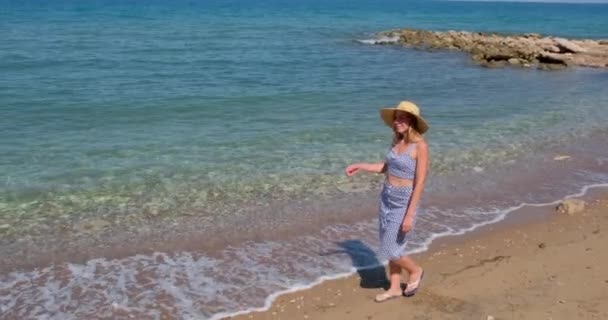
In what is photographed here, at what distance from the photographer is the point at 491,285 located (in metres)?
6.18

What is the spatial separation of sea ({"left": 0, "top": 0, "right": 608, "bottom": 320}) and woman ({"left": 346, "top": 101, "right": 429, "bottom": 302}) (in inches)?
39.2

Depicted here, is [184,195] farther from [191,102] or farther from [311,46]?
[311,46]

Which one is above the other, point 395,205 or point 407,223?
point 395,205

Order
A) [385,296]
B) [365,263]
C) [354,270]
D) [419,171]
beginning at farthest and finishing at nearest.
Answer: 1. [365,263]
2. [354,270]
3. [385,296]
4. [419,171]

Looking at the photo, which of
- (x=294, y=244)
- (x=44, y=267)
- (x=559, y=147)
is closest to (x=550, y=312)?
(x=294, y=244)

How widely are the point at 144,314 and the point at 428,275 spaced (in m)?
2.82

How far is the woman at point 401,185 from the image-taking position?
5.59 m

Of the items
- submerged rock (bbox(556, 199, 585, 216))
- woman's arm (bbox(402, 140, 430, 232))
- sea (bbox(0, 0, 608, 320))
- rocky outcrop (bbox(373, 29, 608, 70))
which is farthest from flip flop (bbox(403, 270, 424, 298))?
rocky outcrop (bbox(373, 29, 608, 70))

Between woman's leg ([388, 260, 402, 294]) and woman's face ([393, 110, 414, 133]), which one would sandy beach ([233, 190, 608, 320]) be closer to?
woman's leg ([388, 260, 402, 294])

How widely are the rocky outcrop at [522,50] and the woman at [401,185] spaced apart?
24977 millimetres

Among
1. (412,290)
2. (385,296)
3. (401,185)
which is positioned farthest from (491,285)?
(401,185)

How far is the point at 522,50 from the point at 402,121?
2912 cm

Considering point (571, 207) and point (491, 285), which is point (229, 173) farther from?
point (491, 285)

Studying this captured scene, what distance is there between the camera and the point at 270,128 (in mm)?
14414
